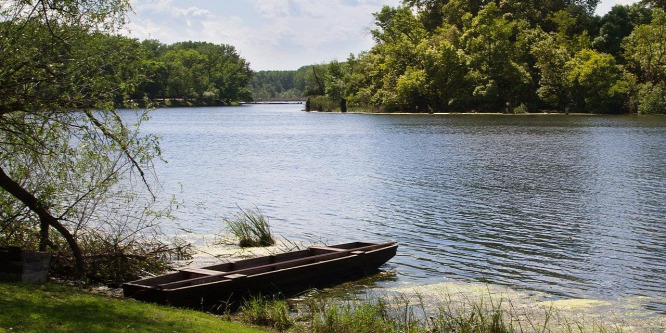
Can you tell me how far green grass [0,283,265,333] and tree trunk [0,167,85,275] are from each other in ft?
4.29

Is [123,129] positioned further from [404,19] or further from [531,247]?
[404,19]

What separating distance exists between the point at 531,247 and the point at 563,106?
→ 346ft

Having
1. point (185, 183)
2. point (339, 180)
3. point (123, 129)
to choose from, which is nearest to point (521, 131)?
point (339, 180)

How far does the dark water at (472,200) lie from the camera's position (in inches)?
840

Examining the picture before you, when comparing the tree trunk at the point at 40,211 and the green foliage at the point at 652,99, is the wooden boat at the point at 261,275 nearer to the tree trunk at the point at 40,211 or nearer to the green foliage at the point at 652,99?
the tree trunk at the point at 40,211

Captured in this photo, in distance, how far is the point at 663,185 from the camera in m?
37.7

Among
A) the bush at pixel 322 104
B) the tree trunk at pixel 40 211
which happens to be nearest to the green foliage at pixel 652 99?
the bush at pixel 322 104

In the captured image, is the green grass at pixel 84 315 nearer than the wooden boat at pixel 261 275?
Yes

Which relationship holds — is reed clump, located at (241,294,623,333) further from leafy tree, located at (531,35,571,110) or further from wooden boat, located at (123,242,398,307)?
leafy tree, located at (531,35,571,110)

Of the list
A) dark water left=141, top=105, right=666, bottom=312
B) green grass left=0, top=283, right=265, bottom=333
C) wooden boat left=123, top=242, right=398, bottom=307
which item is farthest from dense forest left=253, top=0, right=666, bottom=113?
green grass left=0, top=283, right=265, bottom=333

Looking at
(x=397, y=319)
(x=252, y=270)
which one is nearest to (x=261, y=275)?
(x=252, y=270)

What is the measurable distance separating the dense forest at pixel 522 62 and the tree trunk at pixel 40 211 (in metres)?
108

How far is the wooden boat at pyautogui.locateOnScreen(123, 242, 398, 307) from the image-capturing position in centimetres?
1552

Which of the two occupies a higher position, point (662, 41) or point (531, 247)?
point (662, 41)
